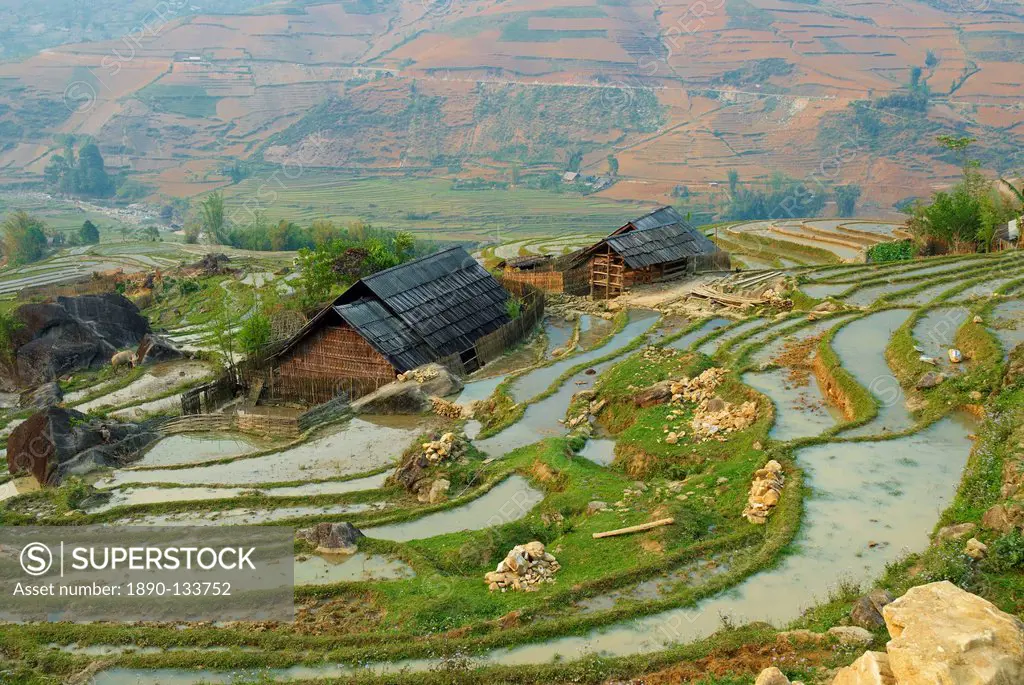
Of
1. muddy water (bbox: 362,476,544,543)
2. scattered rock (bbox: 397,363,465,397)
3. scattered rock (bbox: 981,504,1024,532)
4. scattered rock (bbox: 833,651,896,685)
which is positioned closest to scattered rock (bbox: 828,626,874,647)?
scattered rock (bbox: 833,651,896,685)

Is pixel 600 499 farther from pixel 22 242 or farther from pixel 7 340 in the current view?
pixel 22 242

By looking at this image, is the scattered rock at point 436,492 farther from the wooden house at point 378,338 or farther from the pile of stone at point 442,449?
the wooden house at point 378,338

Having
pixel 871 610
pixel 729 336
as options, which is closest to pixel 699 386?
pixel 729 336

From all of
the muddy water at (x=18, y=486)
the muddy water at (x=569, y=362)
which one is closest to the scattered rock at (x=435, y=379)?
the muddy water at (x=569, y=362)

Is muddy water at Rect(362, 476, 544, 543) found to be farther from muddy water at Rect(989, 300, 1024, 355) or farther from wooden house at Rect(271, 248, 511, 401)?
muddy water at Rect(989, 300, 1024, 355)

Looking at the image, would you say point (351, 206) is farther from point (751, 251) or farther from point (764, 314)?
point (764, 314)

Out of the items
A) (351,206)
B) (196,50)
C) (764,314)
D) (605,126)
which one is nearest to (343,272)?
(764,314)
